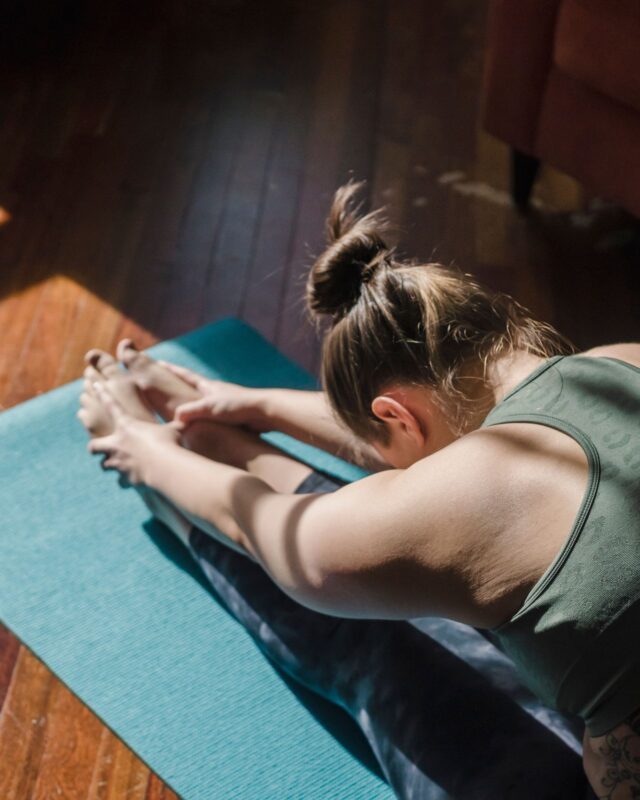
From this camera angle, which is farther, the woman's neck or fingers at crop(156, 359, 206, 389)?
fingers at crop(156, 359, 206, 389)

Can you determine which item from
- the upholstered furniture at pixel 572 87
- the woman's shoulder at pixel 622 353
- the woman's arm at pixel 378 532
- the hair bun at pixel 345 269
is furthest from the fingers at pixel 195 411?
the upholstered furniture at pixel 572 87

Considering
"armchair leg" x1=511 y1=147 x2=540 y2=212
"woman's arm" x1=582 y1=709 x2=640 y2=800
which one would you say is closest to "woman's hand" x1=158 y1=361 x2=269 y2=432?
"woman's arm" x1=582 y1=709 x2=640 y2=800

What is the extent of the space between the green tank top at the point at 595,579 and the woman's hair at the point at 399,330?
120 mm

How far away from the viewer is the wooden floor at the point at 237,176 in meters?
2.00

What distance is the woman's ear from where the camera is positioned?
1059 mm

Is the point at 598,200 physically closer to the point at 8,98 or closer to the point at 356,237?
the point at 356,237

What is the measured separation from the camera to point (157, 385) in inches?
62.2

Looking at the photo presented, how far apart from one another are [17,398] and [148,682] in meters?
0.71

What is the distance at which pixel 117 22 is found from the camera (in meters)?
2.95

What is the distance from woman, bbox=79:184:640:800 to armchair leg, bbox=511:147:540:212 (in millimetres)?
1055

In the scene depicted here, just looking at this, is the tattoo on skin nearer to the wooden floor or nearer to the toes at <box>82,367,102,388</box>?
the wooden floor

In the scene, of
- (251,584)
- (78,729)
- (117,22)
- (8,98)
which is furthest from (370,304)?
(117,22)

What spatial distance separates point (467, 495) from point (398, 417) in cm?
19

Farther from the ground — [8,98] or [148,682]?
[8,98]
